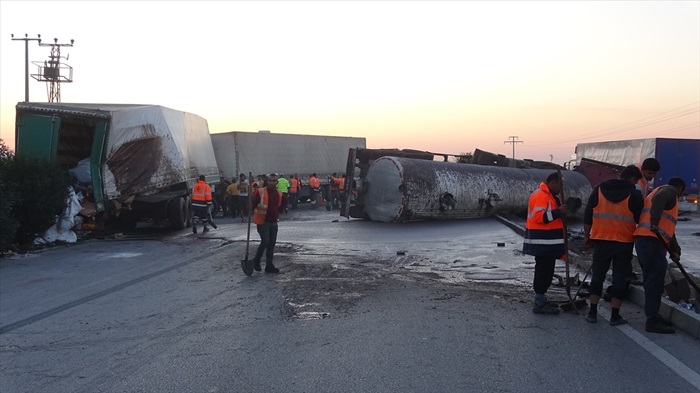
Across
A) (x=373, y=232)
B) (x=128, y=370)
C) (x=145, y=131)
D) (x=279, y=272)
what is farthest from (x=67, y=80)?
(x=128, y=370)

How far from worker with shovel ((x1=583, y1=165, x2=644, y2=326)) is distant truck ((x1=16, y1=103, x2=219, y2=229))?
12.6m

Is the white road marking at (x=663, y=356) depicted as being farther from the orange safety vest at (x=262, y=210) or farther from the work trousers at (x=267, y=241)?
the orange safety vest at (x=262, y=210)

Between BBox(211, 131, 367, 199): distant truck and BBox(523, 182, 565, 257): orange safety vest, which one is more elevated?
BBox(211, 131, 367, 199): distant truck

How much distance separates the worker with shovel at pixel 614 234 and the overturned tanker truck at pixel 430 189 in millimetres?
9616

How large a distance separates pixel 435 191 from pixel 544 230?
9779mm

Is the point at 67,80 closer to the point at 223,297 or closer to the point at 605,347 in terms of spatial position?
the point at 223,297

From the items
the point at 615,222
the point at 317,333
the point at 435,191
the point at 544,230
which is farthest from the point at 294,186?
the point at 615,222

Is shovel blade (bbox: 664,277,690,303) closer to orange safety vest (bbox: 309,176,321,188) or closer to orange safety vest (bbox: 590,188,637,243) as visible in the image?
orange safety vest (bbox: 590,188,637,243)

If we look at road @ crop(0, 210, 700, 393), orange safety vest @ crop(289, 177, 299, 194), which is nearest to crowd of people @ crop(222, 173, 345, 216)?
orange safety vest @ crop(289, 177, 299, 194)

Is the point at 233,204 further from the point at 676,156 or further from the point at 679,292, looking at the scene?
the point at 676,156

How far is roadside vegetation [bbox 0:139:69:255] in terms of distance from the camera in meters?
13.4

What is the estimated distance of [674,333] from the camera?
6133mm

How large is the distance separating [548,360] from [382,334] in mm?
1590

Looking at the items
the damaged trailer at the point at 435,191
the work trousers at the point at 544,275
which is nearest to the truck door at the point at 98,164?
the damaged trailer at the point at 435,191
